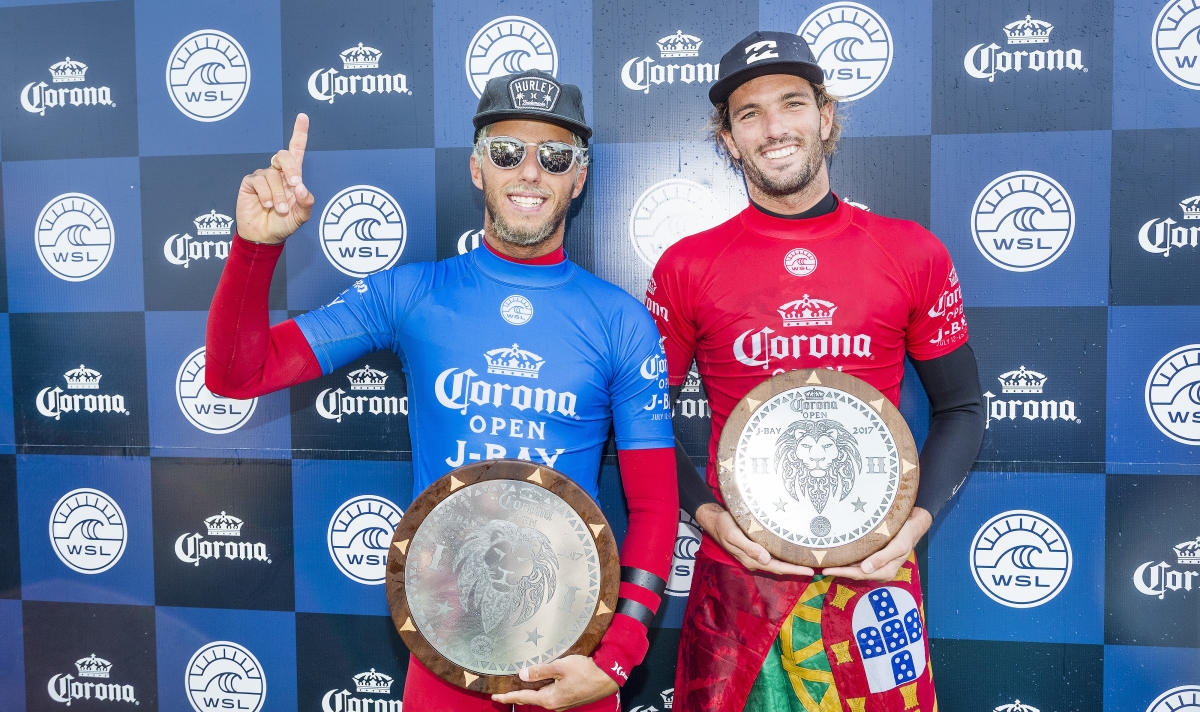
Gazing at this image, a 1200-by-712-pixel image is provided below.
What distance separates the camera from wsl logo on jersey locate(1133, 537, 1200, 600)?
2186 millimetres

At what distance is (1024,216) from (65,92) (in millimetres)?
3199

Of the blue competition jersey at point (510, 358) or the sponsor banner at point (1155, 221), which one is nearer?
the blue competition jersey at point (510, 358)

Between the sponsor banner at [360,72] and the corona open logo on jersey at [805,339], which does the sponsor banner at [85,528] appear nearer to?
the sponsor banner at [360,72]

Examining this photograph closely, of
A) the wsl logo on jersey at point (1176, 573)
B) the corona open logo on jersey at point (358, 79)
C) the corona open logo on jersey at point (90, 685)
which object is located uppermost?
the corona open logo on jersey at point (358, 79)

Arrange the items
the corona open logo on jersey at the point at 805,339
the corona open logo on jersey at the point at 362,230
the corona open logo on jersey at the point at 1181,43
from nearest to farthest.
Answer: the corona open logo on jersey at the point at 805,339 → the corona open logo on jersey at the point at 1181,43 → the corona open logo on jersey at the point at 362,230

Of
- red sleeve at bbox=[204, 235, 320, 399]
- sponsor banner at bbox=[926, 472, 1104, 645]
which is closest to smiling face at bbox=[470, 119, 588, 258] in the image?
red sleeve at bbox=[204, 235, 320, 399]

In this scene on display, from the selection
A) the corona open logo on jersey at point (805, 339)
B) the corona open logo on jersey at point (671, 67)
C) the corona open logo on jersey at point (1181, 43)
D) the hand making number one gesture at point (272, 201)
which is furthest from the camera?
the corona open logo on jersey at point (671, 67)

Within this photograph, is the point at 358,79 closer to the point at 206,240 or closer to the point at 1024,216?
the point at 206,240

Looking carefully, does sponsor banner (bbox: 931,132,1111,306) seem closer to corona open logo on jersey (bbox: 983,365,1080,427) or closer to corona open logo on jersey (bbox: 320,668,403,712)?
corona open logo on jersey (bbox: 983,365,1080,427)

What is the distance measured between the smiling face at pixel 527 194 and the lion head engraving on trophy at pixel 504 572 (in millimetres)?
681

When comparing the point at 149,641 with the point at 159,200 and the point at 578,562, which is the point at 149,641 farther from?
the point at 578,562

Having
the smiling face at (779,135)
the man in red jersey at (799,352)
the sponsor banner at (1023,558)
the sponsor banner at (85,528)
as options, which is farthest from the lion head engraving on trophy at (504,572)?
the sponsor banner at (85,528)

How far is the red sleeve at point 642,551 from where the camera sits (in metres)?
1.58

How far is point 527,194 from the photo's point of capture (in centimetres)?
173
